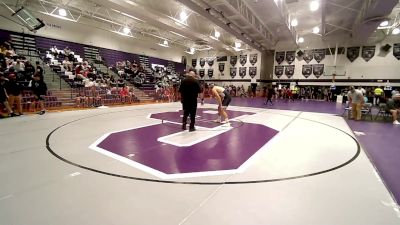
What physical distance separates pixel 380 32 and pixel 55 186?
24.2 metres

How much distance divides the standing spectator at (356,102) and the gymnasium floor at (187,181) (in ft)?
14.1

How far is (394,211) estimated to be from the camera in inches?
87.7

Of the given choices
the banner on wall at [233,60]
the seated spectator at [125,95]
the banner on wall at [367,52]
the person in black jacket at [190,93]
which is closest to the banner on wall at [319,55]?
the banner on wall at [367,52]

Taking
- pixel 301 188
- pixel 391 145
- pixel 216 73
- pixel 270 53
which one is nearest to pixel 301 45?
pixel 270 53

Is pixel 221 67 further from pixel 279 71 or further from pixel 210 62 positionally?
pixel 279 71

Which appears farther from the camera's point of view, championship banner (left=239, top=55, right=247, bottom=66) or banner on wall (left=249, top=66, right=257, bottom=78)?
championship banner (left=239, top=55, right=247, bottom=66)

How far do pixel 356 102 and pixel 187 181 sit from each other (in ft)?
28.3

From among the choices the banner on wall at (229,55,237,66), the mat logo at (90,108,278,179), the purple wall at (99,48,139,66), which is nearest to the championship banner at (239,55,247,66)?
→ the banner on wall at (229,55,237,66)

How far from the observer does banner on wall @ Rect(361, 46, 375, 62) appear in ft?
64.1

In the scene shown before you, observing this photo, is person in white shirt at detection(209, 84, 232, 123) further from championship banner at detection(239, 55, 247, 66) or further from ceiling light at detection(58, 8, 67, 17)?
championship banner at detection(239, 55, 247, 66)

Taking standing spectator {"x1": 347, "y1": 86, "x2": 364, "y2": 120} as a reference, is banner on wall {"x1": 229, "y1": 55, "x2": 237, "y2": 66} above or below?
above

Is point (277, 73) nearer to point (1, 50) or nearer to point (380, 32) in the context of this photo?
point (380, 32)

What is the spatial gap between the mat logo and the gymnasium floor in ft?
0.06

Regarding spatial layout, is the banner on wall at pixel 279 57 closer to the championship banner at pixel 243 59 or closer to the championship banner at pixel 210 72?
the championship banner at pixel 243 59
